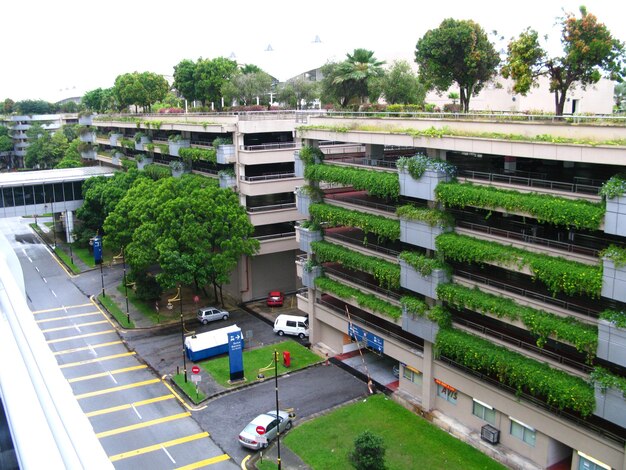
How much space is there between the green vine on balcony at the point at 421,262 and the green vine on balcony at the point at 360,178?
3.71 m

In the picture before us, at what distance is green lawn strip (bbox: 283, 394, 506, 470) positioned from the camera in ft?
105

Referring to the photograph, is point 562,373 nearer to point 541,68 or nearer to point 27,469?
point 541,68

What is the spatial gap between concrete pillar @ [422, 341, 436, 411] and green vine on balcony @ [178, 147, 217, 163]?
101ft

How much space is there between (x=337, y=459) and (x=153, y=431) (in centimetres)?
1131

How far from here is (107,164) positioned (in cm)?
10094

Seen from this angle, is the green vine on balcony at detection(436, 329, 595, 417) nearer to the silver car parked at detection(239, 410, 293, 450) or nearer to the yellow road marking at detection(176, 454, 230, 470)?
the silver car parked at detection(239, 410, 293, 450)

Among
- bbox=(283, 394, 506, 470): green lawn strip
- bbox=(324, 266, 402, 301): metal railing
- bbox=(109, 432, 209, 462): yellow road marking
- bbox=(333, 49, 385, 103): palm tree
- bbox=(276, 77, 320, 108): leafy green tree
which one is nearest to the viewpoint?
bbox=(283, 394, 506, 470): green lawn strip

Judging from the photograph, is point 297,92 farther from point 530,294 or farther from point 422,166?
point 530,294

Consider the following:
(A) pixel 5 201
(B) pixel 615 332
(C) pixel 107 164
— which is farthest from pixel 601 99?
(C) pixel 107 164

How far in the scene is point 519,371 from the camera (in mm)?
29375

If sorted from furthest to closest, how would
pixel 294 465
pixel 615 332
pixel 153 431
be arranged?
pixel 153 431 < pixel 294 465 < pixel 615 332

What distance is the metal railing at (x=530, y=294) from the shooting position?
1103 inches

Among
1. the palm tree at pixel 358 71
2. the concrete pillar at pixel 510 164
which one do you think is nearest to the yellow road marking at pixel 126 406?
the concrete pillar at pixel 510 164

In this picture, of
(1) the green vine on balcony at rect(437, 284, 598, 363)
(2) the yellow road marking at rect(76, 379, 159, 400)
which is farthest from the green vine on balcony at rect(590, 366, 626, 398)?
(2) the yellow road marking at rect(76, 379, 159, 400)
